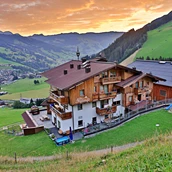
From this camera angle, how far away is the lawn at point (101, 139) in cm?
2034

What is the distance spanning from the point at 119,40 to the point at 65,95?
430ft

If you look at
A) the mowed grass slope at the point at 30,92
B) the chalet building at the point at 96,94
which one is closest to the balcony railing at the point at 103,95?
the chalet building at the point at 96,94

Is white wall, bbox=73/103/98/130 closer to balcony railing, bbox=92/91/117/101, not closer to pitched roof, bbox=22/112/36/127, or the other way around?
balcony railing, bbox=92/91/117/101

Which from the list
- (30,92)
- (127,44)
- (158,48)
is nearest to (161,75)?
(158,48)

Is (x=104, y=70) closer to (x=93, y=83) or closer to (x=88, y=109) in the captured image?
(x=93, y=83)

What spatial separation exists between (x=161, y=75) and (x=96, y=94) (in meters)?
17.5

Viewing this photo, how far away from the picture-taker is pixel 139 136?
2062 centimetres

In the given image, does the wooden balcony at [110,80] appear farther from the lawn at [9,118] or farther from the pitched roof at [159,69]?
the lawn at [9,118]

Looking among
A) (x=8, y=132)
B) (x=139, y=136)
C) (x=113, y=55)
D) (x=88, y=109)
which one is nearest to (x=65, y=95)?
(x=88, y=109)

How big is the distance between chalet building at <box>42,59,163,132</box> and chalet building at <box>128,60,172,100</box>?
4.39 meters

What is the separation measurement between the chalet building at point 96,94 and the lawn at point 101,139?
3.21m

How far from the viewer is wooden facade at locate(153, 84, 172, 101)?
32500 mm

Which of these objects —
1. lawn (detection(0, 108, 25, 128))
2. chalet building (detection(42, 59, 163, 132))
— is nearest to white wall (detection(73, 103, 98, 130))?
chalet building (detection(42, 59, 163, 132))

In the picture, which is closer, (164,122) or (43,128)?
(164,122)
